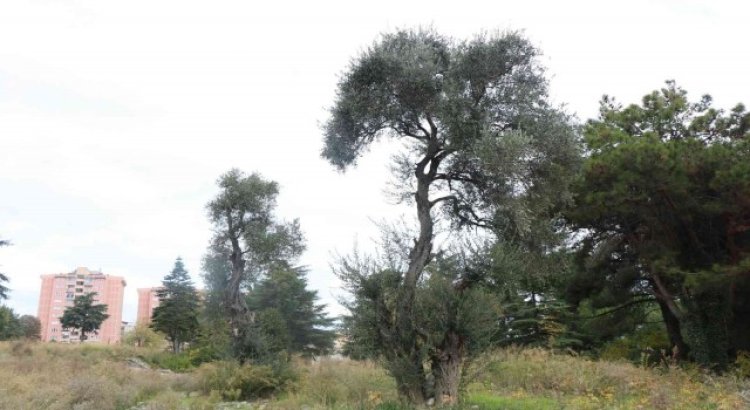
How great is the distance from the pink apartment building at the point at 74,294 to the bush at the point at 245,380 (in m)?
95.2

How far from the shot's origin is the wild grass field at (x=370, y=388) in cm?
925

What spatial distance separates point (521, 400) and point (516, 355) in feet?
16.5

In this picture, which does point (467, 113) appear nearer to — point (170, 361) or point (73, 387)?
point (73, 387)

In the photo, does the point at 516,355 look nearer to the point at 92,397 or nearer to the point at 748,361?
the point at 748,361

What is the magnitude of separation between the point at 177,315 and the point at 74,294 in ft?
240

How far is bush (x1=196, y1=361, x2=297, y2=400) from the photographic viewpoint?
13.9 m

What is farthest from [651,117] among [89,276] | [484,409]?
[89,276]

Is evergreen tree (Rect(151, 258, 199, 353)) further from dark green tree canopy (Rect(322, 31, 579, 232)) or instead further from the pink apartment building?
the pink apartment building

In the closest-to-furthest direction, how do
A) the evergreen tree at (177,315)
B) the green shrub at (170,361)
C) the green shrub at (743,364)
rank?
the green shrub at (743,364) → the green shrub at (170,361) → the evergreen tree at (177,315)

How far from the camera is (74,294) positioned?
3927 inches

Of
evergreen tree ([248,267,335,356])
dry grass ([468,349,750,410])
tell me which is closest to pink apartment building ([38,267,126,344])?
evergreen tree ([248,267,335,356])

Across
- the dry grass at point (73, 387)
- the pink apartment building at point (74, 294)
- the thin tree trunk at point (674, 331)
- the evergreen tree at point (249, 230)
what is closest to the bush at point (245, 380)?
the dry grass at point (73, 387)

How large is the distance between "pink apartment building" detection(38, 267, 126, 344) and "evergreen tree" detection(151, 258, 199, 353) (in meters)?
64.6

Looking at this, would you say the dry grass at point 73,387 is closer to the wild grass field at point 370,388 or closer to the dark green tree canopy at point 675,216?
the wild grass field at point 370,388
